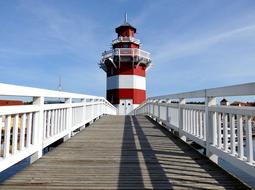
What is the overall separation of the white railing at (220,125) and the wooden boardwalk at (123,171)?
24 centimetres

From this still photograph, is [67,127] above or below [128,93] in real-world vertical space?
below

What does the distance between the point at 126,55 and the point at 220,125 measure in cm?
1875

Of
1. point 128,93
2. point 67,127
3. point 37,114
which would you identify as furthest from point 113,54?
point 37,114

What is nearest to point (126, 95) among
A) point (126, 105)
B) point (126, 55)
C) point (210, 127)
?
point (126, 105)

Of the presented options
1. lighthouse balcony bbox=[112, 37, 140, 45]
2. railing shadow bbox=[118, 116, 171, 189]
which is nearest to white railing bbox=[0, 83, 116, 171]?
railing shadow bbox=[118, 116, 171, 189]

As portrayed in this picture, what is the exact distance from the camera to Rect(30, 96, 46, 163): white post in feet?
9.91

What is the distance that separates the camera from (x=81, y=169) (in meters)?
2.83

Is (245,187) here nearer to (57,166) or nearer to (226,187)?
(226,187)

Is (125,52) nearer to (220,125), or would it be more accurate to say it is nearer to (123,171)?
(220,125)

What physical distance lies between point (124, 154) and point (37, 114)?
4.77 feet

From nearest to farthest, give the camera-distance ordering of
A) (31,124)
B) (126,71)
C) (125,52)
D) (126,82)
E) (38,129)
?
(31,124), (38,129), (125,52), (126,82), (126,71)

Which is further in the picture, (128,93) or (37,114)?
(128,93)

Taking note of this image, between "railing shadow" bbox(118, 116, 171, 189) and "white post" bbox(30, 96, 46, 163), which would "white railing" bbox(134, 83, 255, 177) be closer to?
"railing shadow" bbox(118, 116, 171, 189)

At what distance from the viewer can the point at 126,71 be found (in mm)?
21812
